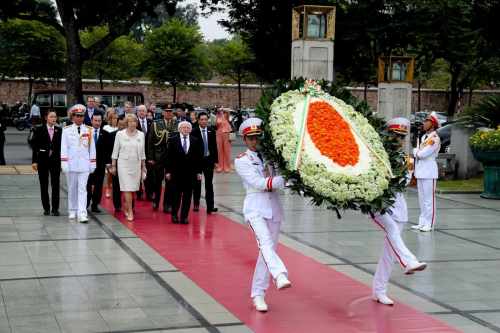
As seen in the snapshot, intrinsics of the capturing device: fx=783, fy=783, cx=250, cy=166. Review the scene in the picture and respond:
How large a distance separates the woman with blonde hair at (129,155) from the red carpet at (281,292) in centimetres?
84

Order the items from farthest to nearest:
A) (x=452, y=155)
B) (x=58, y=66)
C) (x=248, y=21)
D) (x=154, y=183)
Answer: (x=58, y=66) < (x=248, y=21) < (x=452, y=155) < (x=154, y=183)

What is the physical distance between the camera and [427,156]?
42.4 ft

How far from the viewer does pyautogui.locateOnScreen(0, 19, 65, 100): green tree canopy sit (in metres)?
46.1

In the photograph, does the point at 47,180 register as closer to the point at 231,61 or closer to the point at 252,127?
the point at 252,127

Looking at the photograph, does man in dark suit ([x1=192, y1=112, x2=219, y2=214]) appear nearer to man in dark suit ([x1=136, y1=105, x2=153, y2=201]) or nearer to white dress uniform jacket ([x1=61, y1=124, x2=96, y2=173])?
man in dark suit ([x1=136, y1=105, x2=153, y2=201])

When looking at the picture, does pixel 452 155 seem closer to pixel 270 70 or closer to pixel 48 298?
pixel 48 298

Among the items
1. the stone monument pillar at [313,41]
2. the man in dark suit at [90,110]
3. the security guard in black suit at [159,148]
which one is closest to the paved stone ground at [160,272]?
the security guard in black suit at [159,148]

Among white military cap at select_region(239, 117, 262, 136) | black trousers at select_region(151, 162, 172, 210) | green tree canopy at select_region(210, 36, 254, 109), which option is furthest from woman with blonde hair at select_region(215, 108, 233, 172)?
green tree canopy at select_region(210, 36, 254, 109)

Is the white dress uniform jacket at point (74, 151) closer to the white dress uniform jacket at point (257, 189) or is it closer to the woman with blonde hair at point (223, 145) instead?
the white dress uniform jacket at point (257, 189)

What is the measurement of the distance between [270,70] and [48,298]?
105 feet

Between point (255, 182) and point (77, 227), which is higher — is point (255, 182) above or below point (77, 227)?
above

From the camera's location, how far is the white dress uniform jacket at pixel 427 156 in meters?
12.8

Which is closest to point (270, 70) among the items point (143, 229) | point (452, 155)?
point (452, 155)

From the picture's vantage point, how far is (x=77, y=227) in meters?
12.4
